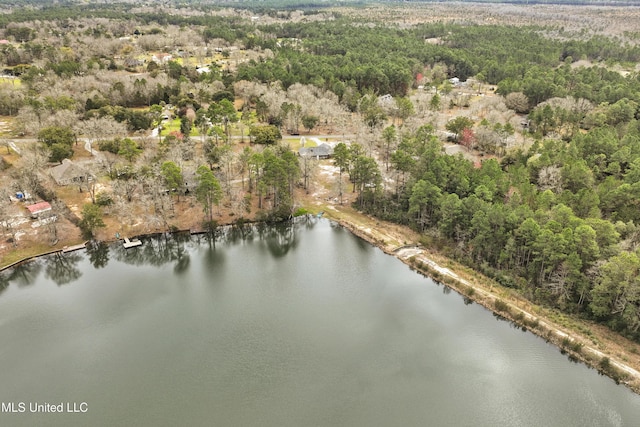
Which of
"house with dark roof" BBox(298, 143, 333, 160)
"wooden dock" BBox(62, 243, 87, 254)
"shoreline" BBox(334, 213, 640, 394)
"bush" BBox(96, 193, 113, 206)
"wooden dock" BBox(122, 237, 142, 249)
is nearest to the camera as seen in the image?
"shoreline" BBox(334, 213, 640, 394)

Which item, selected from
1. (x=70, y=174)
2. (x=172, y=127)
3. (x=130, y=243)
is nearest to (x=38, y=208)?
(x=70, y=174)

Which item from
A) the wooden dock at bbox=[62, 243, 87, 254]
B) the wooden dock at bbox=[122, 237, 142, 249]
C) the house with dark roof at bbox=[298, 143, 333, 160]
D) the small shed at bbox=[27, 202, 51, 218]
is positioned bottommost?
the wooden dock at bbox=[122, 237, 142, 249]

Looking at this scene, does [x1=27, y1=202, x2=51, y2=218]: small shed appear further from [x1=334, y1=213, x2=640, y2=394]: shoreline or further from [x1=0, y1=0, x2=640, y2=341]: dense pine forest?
[x1=334, y1=213, x2=640, y2=394]: shoreline

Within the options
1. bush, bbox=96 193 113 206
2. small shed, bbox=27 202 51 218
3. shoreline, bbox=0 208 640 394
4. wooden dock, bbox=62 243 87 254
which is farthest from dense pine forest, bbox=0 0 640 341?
small shed, bbox=27 202 51 218

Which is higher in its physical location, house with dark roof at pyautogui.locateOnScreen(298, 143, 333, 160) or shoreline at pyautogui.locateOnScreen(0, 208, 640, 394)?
house with dark roof at pyautogui.locateOnScreen(298, 143, 333, 160)

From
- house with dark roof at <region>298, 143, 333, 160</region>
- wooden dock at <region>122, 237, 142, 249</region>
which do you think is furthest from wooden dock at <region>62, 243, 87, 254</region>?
house with dark roof at <region>298, 143, 333, 160</region>

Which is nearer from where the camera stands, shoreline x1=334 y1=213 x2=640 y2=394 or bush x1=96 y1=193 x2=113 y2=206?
shoreline x1=334 y1=213 x2=640 y2=394

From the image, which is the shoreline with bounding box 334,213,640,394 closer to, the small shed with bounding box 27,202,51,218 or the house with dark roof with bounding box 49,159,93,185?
the small shed with bounding box 27,202,51,218

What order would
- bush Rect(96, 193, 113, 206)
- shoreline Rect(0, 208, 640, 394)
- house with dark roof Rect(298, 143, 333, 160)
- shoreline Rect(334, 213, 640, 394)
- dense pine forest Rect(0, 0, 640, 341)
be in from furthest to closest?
house with dark roof Rect(298, 143, 333, 160) → bush Rect(96, 193, 113, 206) → dense pine forest Rect(0, 0, 640, 341) → shoreline Rect(0, 208, 640, 394) → shoreline Rect(334, 213, 640, 394)
